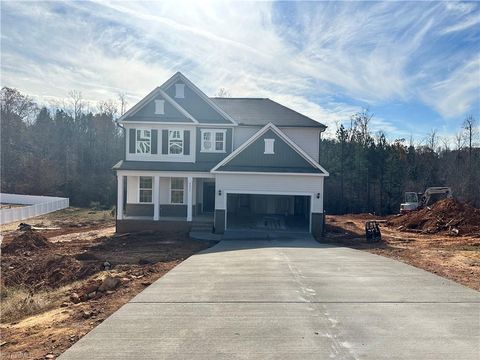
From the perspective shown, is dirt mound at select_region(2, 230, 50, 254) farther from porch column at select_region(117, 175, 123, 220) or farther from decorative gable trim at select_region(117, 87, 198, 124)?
decorative gable trim at select_region(117, 87, 198, 124)

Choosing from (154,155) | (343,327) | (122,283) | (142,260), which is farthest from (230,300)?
(154,155)

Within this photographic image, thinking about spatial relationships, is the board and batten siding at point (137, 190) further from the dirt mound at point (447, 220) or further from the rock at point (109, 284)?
the dirt mound at point (447, 220)

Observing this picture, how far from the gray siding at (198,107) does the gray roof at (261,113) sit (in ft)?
4.73

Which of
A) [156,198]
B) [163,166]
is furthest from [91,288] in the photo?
[163,166]

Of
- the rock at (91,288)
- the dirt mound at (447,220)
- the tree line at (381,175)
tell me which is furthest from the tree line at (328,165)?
the rock at (91,288)

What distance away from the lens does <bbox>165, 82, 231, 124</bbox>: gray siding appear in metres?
24.4

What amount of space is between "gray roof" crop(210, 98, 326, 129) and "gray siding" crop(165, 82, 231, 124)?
1.44m

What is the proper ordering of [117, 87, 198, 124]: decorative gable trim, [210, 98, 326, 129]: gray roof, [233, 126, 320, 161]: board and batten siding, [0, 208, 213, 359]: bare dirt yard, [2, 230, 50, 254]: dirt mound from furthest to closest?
[233, 126, 320, 161]: board and batten siding → [210, 98, 326, 129]: gray roof → [117, 87, 198, 124]: decorative gable trim → [2, 230, 50, 254]: dirt mound → [0, 208, 213, 359]: bare dirt yard

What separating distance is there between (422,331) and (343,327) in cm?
121

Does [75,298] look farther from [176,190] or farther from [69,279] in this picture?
[176,190]

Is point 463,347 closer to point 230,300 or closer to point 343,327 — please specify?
point 343,327

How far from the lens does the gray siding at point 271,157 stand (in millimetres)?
22078

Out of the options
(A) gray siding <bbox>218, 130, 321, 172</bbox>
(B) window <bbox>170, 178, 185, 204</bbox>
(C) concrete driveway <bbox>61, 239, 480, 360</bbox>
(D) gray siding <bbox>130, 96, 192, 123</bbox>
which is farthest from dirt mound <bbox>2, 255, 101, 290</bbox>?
(D) gray siding <bbox>130, 96, 192, 123</bbox>

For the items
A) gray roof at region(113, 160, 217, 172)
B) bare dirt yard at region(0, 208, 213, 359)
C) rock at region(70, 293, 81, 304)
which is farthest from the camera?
gray roof at region(113, 160, 217, 172)
